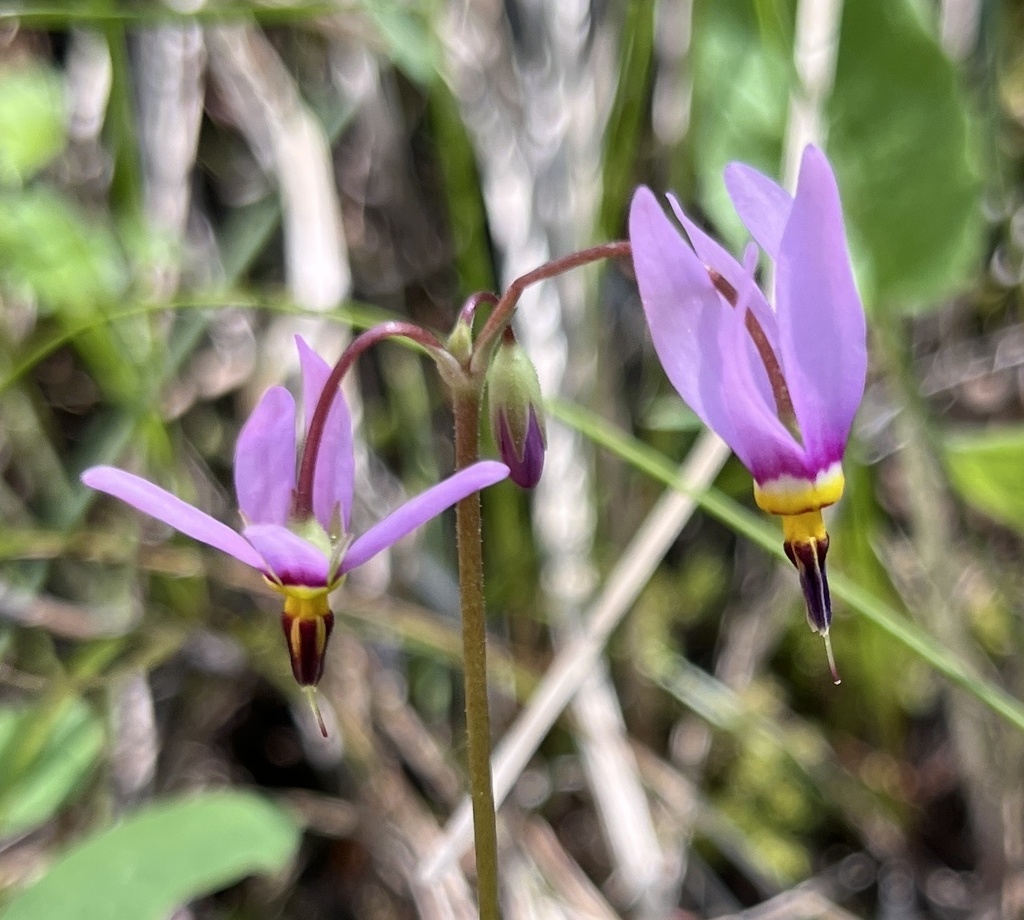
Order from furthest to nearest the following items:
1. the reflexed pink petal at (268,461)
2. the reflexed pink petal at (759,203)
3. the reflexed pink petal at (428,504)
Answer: the reflexed pink petal at (268,461) → the reflexed pink petal at (759,203) → the reflexed pink petal at (428,504)

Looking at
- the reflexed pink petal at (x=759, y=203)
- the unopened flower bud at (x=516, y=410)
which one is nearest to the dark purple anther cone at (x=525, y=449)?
the unopened flower bud at (x=516, y=410)

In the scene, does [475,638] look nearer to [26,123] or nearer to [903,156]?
[903,156]

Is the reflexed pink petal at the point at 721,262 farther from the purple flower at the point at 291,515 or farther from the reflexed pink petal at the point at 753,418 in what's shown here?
the purple flower at the point at 291,515

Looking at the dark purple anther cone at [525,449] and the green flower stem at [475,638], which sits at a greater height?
the dark purple anther cone at [525,449]

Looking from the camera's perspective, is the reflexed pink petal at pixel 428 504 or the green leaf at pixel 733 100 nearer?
the reflexed pink petal at pixel 428 504

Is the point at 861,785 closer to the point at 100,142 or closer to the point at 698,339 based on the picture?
the point at 698,339

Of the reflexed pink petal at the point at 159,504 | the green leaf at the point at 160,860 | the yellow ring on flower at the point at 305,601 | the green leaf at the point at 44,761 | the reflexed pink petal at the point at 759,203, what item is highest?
the reflexed pink petal at the point at 759,203

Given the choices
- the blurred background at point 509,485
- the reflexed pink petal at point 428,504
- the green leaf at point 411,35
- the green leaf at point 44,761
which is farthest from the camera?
the green leaf at point 411,35
